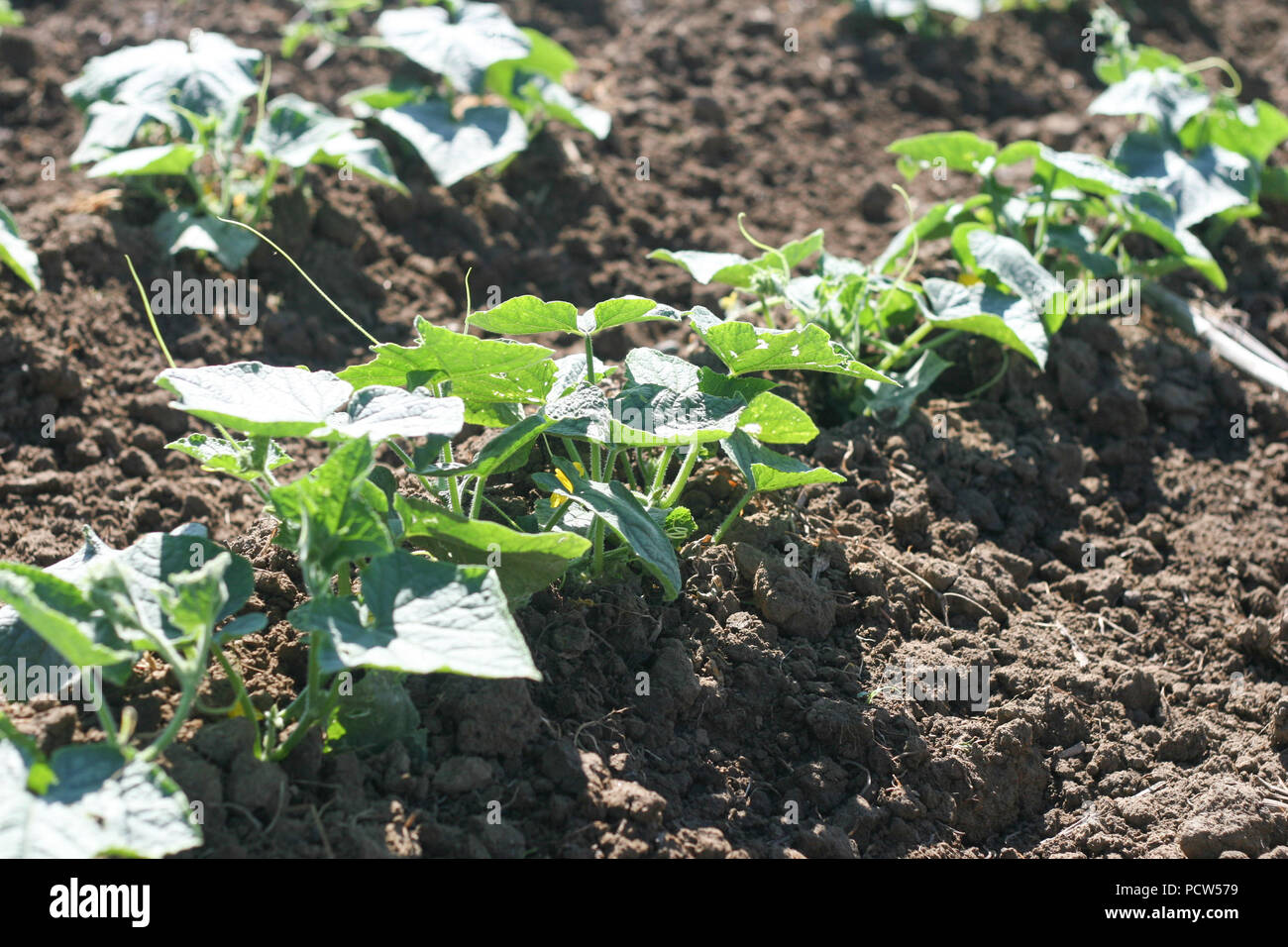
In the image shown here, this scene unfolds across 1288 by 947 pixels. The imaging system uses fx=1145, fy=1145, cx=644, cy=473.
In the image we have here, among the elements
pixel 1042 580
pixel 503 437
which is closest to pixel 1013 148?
pixel 1042 580

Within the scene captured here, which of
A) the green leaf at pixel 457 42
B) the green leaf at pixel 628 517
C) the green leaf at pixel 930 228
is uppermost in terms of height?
the green leaf at pixel 457 42

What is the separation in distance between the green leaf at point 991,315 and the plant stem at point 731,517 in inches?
35.6

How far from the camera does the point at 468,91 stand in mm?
3750

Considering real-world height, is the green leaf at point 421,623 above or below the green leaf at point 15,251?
below

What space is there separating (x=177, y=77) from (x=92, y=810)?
8.72ft

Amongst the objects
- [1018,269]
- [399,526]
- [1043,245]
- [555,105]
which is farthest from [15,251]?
[1043,245]

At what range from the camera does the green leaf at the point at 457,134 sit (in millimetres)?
3762

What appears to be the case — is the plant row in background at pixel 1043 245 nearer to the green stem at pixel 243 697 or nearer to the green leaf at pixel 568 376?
the green leaf at pixel 568 376

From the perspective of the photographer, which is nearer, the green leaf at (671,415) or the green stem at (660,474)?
the green leaf at (671,415)

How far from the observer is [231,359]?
3455 mm

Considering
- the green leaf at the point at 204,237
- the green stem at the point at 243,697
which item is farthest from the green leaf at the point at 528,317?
the green leaf at the point at 204,237

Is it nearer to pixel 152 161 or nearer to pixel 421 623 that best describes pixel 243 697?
pixel 421 623

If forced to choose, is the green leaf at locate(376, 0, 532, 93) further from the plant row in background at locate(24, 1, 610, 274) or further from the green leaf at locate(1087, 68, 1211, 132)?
the green leaf at locate(1087, 68, 1211, 132)

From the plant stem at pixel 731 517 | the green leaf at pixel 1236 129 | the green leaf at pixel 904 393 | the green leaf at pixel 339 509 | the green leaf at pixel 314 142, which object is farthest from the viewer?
the green leaf at pixel 1236 129
